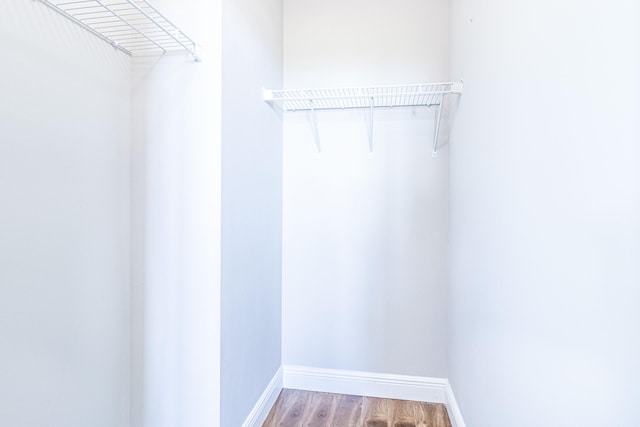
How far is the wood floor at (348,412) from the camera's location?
5.63 feet

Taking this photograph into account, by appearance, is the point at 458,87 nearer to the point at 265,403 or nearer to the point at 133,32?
the point at 133,32

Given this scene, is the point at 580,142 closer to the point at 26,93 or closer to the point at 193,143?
the point at 193,143

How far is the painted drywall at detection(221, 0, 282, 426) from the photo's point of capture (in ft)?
4.32

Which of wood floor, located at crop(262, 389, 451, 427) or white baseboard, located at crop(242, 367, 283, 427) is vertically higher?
white baseboard, located at crop(242, 367, 283, 427)

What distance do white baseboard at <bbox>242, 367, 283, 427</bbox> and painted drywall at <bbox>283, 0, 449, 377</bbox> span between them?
Result: 0.15 meters

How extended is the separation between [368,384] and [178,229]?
1.45 m

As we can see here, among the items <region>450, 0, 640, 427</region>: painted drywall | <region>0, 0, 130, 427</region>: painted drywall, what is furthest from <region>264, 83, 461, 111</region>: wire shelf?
<region>0, 0, 130, 427</region>: painted drywall

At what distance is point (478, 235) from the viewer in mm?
1265

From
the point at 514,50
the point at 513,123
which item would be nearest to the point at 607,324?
the point at 513,123

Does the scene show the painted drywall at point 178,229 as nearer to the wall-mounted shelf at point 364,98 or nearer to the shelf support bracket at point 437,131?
the wall-mounted shelf at point 364,98

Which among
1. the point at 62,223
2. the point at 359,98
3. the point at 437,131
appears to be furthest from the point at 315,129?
the point at 62,223

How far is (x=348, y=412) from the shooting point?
1.80 meters

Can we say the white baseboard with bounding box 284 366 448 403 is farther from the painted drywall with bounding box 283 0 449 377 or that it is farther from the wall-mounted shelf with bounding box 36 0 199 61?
the wall-mounted shelf with bounding box 36 0 199 61

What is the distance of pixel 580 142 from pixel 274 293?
5.31 feet
